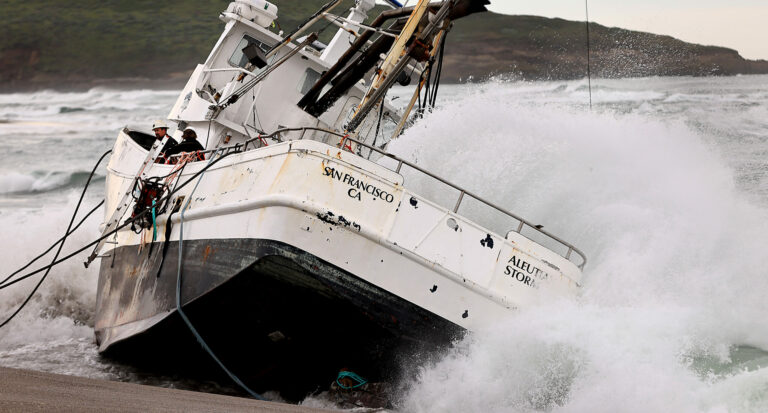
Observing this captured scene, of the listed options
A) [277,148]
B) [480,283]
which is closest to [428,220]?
[480,283]

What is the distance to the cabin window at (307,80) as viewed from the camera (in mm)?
13695

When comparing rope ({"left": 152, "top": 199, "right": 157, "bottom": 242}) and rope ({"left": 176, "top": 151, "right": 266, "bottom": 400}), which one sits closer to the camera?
rope ({"left": 176, "top": 151, "right": 266, "bottom": 400})

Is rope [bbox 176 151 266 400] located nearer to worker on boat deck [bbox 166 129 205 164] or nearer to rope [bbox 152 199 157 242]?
rope [bbox 152 199 157 242]

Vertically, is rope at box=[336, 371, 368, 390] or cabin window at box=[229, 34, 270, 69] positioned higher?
cabin window at box=[229, 34, 270, 69]

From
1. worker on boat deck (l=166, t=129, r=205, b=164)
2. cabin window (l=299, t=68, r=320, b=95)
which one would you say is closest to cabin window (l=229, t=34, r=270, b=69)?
cabin window (l=299, t=68, r=320, b=95)

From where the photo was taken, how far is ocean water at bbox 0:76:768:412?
25.6 feet

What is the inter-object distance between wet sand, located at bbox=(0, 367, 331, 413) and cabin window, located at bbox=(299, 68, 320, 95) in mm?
6921

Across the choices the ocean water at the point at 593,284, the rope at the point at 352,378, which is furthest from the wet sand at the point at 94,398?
the ocean water at the point at 593,284

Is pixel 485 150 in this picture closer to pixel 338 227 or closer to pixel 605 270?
pixel 605 270

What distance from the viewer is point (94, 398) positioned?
610 centimetres

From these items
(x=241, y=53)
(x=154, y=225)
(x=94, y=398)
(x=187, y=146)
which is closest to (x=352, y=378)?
(x=154, y=225)

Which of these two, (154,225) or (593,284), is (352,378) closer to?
(593,284)

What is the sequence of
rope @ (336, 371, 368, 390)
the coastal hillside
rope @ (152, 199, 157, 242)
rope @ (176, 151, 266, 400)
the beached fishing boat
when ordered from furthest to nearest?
the coastal hillside < rope @ (152, 199, 157, 242) < rope @ (176, 151, 266, 400) < rope @ (336, 371, 368, 390) < the beached fishing boat

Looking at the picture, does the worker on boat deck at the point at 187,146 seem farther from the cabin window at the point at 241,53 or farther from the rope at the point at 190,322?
the cabin window at the point at 241,53
